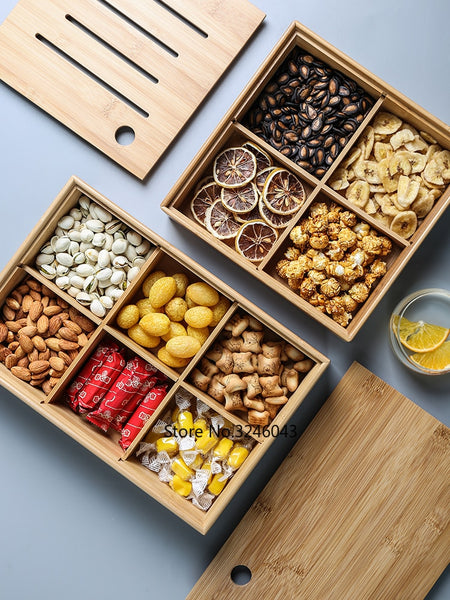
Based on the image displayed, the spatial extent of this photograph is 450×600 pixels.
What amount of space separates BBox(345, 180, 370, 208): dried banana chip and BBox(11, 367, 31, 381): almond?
1.54m

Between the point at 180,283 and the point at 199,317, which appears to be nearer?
the point at 199,317

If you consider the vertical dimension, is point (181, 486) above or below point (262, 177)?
below

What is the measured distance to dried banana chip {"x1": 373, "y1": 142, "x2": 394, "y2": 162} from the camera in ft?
7.09

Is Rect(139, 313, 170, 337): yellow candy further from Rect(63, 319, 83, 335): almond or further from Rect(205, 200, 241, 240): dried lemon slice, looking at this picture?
Rect(205, 200, 241, 240): dried lemon slice

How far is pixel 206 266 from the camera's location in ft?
7.60

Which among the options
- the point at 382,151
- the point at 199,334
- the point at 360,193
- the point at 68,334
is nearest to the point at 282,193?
the point at 360,193

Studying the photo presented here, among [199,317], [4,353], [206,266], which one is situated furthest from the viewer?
[206,266]

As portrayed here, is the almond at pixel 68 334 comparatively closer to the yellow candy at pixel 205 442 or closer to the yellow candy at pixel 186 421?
the yellow candy at pixel 186 421

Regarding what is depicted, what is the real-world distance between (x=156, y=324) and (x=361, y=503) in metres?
1.17

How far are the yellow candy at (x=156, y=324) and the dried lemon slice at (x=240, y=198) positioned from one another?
0.54 meters

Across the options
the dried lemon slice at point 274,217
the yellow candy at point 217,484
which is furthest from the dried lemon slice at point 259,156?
the yellow candy at point 217,484

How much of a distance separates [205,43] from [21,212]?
44.3 inches

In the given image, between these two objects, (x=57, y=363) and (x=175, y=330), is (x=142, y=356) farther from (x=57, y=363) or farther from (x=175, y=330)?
(x=57, y=363)

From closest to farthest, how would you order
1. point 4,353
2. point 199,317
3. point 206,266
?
point 199,317
point 4,353
point 206,266
